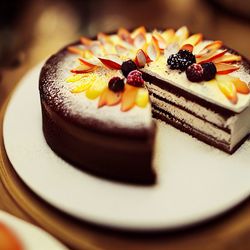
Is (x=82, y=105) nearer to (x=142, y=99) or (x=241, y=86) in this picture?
(x=142, y=99)

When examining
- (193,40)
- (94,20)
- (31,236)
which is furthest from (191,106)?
(94,20)

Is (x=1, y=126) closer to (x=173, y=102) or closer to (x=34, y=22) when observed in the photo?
(x=173, y=102)

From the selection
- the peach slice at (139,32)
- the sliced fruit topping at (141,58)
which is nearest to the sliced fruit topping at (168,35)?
the peach slice at (139,32)

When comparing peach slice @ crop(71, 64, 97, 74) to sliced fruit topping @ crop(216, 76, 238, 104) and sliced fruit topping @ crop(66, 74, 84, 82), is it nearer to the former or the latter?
sliced fruit topping @ crop(66, 74, 84, 82)

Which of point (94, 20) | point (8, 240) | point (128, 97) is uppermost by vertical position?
point (128, 97)

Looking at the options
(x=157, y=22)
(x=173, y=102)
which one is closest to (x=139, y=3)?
(x=157, y=22)
